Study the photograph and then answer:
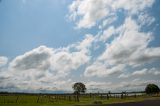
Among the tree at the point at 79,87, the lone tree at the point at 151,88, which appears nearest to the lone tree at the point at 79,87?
the tree at the point at 79,87

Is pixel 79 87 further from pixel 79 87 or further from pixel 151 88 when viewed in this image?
pixel 151 88

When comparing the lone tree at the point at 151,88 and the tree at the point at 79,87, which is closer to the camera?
the lone tree at the point at 151,88

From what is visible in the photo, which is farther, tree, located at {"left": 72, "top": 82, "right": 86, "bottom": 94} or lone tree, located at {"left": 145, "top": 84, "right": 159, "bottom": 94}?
tree, located at {"left": 72, "top": 82, "right": 86, "bottom": 94}

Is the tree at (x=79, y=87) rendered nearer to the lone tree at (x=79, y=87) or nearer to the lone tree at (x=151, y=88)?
the lone tree at (x=79, y=87)

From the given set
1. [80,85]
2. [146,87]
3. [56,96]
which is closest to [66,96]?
[56,96]

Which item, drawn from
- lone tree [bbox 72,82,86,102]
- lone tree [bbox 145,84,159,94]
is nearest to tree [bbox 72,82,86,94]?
lone tree [bbox 72,82,86,102]

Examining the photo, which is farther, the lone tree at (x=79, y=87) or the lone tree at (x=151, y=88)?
the lone tree at (x=79, y=87)

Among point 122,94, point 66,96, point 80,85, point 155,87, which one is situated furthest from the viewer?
point 80,85

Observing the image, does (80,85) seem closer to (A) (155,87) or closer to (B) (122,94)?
(A) (155,87)

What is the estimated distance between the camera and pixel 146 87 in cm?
11262

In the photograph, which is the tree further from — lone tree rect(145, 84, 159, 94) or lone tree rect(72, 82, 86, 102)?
lone tree rect(145, 84, 159, 94)

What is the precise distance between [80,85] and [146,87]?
5422 centimetres

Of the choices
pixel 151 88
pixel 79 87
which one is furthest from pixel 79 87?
pixel 151 88

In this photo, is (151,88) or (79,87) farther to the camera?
(79,87)
